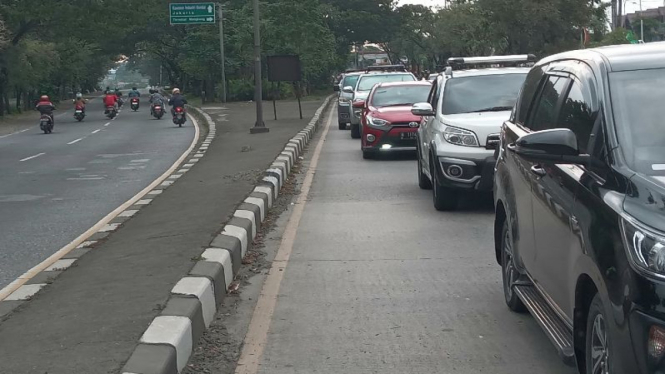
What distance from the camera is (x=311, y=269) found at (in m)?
8.59

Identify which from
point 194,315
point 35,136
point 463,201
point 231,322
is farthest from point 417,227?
point 35,136

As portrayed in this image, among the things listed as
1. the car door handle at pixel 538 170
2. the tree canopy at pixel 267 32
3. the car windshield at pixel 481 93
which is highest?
the tree canopy at pixel 267 32

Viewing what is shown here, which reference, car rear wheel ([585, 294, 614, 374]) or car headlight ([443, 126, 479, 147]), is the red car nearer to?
car headlight ([443, 126, 479, 147])

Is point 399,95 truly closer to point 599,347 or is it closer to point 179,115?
point 599,347

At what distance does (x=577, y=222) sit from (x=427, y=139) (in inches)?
332

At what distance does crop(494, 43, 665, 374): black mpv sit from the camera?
12.6ft

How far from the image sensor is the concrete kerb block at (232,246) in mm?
8320

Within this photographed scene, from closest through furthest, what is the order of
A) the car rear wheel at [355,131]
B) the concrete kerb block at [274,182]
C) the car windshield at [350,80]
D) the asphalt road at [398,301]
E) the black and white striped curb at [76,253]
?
the asphalt road at [398,301], the black and white striped curb at [76,253], the concrete kerb block at [274,182], the car rear wheel at [355,131], the car windshield at [350,80]

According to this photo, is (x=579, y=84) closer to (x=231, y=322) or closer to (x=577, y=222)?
(x=577, y=222)

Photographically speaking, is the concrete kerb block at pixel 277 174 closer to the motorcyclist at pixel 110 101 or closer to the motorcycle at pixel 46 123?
the motorcycle at pixel 46 123

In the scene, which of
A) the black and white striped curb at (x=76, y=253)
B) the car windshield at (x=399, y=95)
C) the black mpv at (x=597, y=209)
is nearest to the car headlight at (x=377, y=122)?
the car windshield at (x=399, y=95)

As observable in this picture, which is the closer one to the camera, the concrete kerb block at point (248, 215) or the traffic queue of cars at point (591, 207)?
the traffic queue of cars at point (591, 207)

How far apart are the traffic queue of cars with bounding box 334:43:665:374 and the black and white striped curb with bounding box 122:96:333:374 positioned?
1944mm

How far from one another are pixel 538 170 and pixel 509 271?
1326 mm
